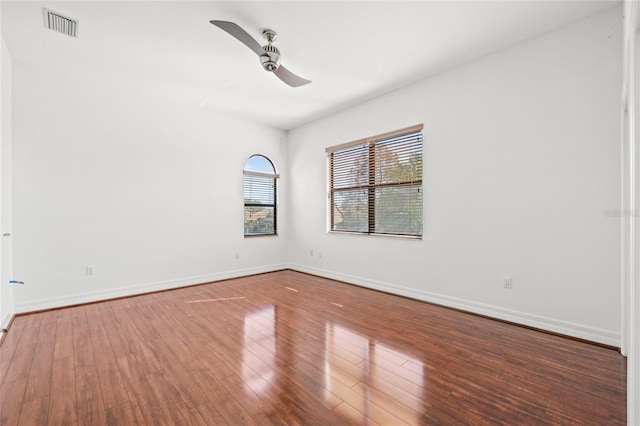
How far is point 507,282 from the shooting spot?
3004 mm

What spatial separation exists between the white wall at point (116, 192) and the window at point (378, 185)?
1777 mm

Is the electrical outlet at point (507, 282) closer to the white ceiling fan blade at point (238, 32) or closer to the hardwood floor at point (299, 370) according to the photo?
the hardwood floor at point (299, 370)

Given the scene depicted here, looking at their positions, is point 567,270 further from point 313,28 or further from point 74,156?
point 74,156

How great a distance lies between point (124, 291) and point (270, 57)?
11.8 ft

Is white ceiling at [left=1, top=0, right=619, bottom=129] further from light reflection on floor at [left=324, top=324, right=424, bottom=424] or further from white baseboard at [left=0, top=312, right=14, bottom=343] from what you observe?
light reflection on floor at [left=324, top=324, right=424, bottom=424]

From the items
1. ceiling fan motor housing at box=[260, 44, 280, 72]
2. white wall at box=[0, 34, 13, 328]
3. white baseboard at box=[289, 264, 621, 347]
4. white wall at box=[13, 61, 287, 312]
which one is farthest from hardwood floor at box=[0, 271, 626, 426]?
ceiling fan motor housing at box=[260, 44, 280, 72]

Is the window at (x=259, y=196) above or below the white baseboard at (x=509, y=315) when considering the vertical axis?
above

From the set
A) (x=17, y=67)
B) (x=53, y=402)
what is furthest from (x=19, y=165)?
(x=53, y=402)

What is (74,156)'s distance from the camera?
3631 mm

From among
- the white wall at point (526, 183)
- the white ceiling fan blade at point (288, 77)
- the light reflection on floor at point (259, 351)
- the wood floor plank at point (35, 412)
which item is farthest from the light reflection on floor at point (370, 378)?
the white ceiling fan blade at point (288, 77)

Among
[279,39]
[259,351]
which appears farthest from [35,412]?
[279,39]

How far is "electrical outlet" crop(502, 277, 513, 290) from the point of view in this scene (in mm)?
2983

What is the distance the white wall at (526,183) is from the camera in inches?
98.3

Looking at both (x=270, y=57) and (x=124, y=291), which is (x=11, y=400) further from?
(x=270, y=57)
